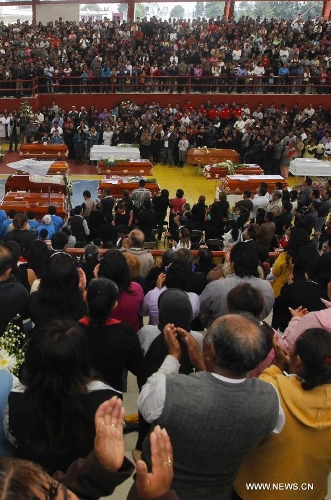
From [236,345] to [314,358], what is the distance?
41cm

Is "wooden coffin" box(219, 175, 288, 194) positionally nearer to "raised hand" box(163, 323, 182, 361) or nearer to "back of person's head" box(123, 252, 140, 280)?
"back of person's head" box(123, 252, 140, 280)

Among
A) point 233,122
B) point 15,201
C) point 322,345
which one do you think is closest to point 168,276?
point 322,345

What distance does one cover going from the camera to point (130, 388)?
15.2 feet

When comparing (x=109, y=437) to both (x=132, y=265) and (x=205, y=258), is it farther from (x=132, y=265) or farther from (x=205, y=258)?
(x=205, y=258)

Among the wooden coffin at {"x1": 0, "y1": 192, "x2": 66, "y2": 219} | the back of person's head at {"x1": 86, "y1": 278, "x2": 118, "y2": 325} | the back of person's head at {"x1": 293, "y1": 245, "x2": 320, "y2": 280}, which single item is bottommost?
the wooden coffin at {"x1": 0, "y1": 192, "x2": 66, "y2": 219}

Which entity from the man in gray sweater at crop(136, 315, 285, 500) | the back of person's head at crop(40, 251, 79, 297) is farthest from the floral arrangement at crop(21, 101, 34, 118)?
the man in gray sweater at crop(136, 315, 285, 500)

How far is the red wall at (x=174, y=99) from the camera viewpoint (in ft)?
62.7

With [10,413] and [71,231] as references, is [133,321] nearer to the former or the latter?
[10,413]

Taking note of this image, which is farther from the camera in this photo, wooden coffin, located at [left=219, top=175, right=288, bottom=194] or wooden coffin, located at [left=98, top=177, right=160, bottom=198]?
wooden coffin, located at [left=219, top=175, right=288, bottom=194]

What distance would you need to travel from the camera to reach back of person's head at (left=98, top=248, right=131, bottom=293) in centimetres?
400

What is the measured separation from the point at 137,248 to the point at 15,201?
18.8 feet

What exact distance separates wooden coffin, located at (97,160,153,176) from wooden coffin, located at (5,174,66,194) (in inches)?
87.9

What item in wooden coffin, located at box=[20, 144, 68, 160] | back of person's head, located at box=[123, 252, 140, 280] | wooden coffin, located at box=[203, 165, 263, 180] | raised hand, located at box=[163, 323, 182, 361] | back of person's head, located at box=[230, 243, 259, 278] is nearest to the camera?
raised hand, located at box=[163, 323, 182, 361]

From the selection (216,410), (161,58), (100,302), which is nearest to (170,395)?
(216,410)
